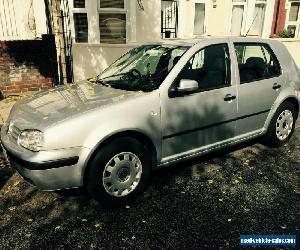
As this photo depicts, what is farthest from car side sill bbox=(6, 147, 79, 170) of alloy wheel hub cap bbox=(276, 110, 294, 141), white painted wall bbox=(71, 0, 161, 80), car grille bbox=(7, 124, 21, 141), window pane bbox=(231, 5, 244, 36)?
window pane bbox=(231, 5, 244, 36)

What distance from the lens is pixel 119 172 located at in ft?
11.8

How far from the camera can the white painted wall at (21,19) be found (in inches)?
466

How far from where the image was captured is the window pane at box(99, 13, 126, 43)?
31.6 ft

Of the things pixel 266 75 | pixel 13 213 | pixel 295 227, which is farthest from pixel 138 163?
pixel 266 75

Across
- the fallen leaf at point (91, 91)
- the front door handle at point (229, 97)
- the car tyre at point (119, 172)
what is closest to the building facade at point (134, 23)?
the fallen leaf at point (91, 91)

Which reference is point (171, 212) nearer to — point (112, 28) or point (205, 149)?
point (205, 149)

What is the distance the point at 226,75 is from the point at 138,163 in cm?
174

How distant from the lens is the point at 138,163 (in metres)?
3.73

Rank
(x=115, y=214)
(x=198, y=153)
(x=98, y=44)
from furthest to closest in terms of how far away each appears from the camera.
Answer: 1. (x=98, y=44)
2. (x=198, y=153)
3. (x=115, y=214)

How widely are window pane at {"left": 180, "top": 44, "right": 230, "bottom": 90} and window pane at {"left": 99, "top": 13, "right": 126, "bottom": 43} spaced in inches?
237

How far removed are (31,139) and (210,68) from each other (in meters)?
2.42

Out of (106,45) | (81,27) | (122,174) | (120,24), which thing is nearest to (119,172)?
(122,174)

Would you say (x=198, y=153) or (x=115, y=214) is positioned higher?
(x=198, y=153)

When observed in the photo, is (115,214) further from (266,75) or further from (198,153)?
(266,75)
